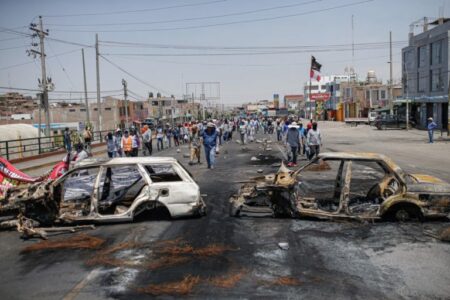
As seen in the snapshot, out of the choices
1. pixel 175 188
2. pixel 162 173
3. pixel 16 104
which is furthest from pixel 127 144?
pixel 16 104

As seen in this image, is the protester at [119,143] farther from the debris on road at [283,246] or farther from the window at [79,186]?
the debris on road at [283,246]

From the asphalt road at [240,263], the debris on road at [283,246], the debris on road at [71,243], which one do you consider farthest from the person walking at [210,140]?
the debris on road at [283,246]

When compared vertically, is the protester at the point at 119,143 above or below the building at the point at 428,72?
below

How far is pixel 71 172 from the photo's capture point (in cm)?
833

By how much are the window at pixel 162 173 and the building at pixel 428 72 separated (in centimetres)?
3705

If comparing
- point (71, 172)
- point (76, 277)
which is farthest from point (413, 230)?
point (71, 172)

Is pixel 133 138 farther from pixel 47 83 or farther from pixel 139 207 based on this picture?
pixel 47 83

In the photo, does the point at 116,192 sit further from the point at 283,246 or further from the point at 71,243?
the point at 283,246

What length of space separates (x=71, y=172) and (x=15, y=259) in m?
2.09

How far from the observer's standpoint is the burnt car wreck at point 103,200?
321 inches

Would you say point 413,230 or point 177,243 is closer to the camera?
point 177,243

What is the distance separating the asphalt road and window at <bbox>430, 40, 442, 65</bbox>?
4260 cm

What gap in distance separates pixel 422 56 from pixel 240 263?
1965 inches

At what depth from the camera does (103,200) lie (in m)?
8.73
